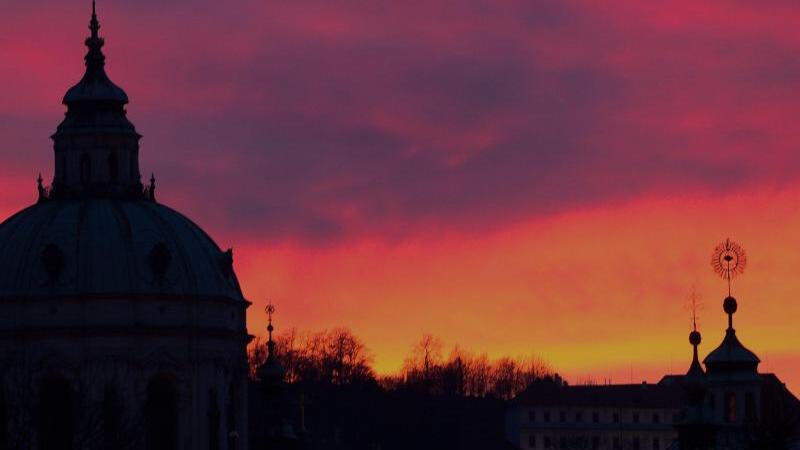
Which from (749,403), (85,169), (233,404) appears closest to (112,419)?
(233,404)

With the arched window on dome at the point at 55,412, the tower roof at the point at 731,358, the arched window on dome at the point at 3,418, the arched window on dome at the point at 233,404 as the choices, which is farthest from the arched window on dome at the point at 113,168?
the tower roof at the point at 731,358

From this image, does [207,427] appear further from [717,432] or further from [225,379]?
[717,432]

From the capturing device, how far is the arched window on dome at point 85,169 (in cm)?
16362

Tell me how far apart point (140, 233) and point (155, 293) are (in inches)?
147

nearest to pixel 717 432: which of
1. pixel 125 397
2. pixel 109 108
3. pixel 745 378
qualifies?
pixel 745 378

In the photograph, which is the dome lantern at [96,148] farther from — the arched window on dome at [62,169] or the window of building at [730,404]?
the window of building at [730,404]

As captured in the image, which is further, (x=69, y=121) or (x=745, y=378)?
(x=69, y=121)

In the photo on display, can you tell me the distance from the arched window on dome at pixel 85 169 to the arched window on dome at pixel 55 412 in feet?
38.7

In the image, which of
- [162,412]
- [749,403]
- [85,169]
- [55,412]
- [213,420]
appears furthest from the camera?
[85,169]

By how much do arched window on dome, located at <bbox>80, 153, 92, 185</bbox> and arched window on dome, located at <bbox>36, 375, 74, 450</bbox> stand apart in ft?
38.7

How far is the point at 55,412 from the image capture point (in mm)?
156875

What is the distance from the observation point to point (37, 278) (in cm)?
15812

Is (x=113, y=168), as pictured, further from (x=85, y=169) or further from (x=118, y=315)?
(x=118, y=315)

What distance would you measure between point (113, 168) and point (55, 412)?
47.1 feet
